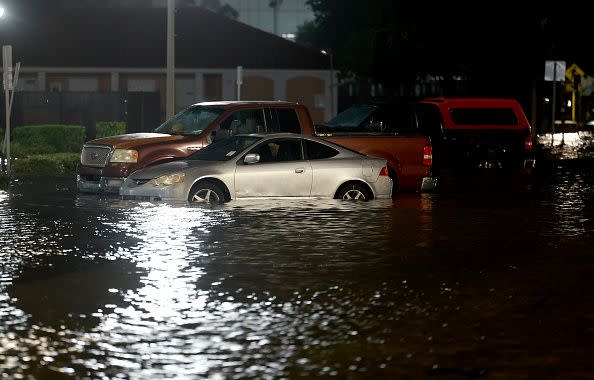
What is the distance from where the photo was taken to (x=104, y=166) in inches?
939

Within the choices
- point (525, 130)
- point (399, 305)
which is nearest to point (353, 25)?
point (525, 130)

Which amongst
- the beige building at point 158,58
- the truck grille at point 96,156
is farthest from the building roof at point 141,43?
the truck grille at point 96,156

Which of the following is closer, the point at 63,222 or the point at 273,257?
the point at 273,257

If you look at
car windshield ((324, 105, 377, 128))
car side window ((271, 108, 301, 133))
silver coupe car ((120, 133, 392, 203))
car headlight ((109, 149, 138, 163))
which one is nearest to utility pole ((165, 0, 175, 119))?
car windshield ((324, 105, 377, 128))

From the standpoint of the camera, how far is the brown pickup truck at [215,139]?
23.6 metres

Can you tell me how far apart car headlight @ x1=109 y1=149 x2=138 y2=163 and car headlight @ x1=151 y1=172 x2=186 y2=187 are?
6.30 ft

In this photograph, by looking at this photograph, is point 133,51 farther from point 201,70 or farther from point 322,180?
point 322,180

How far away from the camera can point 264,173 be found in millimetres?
21812

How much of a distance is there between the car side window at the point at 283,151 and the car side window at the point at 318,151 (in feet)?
0.44

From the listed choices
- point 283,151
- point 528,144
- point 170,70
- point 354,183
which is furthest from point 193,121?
point 528,144

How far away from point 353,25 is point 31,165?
42118 mm

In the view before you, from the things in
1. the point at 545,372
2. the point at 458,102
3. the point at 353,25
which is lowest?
the point at 545,372

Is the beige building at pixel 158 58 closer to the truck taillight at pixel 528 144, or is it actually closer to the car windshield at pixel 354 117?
the car windshield at pixel 354 117

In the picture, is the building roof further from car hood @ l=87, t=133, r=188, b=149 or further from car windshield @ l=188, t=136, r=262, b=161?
car windshield @ l=188, t=136, r=262, b=161
